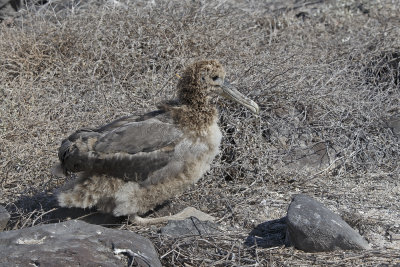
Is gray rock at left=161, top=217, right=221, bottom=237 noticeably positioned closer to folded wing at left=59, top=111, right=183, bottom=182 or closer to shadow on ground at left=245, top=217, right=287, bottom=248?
shadow on ground at left=245, top=217, right=287, bottom=248

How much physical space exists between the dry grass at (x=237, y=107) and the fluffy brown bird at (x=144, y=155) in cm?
38

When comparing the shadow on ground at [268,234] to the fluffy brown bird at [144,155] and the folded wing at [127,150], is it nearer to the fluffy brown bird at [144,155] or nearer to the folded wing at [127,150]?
the fluffy brown bird at [144,155]

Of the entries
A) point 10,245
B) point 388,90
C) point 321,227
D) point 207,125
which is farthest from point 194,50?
point 10,245

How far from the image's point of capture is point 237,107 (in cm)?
654

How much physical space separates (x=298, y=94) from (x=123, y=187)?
2.55 metres

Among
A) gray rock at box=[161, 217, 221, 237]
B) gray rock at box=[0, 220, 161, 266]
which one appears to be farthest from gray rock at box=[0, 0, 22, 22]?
gray rock at box=[0, 220, 161, 266]

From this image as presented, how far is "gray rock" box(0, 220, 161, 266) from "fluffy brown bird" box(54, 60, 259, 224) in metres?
0.75

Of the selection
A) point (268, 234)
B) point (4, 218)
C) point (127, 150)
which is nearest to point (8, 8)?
point (4, 218)

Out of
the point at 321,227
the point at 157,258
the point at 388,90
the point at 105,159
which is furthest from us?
the point at 388,90

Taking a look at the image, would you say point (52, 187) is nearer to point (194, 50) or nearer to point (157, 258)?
point (157, 258)

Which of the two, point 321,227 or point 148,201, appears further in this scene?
point 148,201

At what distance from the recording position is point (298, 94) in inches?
271

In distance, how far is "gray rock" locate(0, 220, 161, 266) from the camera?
3977 millimetres

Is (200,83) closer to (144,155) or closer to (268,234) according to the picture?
(144,155)
